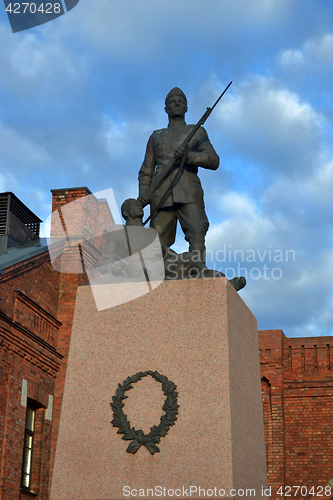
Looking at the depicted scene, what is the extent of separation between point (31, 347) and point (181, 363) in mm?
8884

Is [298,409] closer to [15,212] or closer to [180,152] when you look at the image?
[15,212]

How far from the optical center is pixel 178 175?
623cm

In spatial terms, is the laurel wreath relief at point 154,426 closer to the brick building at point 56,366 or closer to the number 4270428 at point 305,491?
the brick building at point 56,366

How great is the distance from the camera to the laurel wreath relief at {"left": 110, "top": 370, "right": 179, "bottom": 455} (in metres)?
4.88

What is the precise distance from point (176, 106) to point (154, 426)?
10.5 ft

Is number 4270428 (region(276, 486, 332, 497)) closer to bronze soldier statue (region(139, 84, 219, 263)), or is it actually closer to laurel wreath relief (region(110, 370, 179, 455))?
bronze soldier statue (region(139, 84, 219, 263))

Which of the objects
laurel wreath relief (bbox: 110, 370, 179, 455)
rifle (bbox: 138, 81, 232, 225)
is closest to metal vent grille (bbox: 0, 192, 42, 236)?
rifle (bbox: 138, 81, 232, 225)

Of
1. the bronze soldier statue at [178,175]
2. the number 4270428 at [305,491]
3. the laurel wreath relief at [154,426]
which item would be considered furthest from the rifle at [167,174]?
the number 4270428 at [305,491]

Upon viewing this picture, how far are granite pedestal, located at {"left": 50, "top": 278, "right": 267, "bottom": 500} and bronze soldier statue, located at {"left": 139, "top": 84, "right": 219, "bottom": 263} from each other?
3.05 ft

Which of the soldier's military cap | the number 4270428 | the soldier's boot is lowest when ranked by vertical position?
the number 4270428

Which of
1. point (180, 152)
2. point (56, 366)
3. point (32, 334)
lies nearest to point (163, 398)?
point (180, 152)

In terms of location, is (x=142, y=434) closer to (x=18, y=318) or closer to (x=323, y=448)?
(x=18, y=318)

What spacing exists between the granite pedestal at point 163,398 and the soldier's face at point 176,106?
196 cm

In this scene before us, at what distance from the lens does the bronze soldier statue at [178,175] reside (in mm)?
6242
